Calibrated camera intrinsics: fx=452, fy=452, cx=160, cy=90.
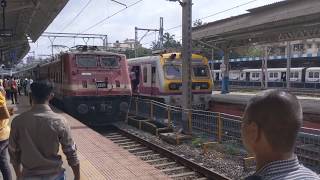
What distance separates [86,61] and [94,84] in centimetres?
90

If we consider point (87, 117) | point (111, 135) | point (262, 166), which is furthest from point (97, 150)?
point (262, 166)

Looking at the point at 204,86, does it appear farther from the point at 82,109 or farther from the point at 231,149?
the point at 231,149

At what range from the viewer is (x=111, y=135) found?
51.0ft

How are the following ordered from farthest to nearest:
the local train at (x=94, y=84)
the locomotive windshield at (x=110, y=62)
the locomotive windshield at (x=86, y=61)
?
the locomotive windshield at (x=110, y=62) < the locomotive windshield at (x=86, y=61) < the local train at (x=94, y=84)

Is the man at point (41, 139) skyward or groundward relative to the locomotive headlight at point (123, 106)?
skyward

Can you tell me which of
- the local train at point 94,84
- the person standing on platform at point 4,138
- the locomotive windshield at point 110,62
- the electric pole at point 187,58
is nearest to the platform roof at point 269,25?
the electric pole at point 187,58

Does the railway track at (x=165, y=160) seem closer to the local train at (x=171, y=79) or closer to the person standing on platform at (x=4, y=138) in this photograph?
the local train at (x=171, y=79)

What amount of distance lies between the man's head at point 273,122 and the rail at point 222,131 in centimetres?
656

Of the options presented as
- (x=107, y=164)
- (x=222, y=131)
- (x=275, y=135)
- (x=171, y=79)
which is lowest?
(x=107, y=164)

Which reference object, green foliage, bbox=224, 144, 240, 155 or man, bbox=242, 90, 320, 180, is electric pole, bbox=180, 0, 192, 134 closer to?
green foliage, bbox=224, 144, 240, 155

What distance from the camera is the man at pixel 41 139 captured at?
3.69m

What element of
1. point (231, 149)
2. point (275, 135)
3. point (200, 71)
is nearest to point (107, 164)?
point (231, 149)

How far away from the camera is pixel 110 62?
1666cm

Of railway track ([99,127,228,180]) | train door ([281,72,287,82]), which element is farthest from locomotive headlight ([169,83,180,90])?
train door ([281,72,287,82])
